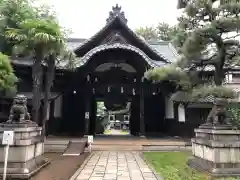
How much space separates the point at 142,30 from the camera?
41.2 metres

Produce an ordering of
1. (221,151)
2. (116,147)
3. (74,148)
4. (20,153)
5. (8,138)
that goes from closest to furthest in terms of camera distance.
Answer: (8,138)
(20,153)
(221,151)
(74,148)
(116,147)

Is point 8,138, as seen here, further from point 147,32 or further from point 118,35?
point 147,32

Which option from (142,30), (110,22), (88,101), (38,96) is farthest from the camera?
(142,30)

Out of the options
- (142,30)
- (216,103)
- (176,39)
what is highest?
(142,30)

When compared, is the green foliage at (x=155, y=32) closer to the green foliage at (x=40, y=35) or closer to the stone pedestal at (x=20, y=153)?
the green foliage at (x=40, y=35)

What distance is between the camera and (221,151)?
778 centimetres

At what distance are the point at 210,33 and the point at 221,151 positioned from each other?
15.9ft

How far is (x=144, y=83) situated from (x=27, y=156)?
38.6 ft

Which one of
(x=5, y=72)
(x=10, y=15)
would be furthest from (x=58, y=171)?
(x=10, y=15)

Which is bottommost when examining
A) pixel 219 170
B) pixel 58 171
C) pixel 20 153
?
pixel 58 171

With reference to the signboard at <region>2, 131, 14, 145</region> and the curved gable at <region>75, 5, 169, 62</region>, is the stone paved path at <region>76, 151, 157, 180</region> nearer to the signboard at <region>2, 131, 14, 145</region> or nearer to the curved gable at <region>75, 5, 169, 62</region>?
the signboard at <region>2, 131, 14, 145</region>

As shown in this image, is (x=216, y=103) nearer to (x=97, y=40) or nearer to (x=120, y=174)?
(x=120, y=174)

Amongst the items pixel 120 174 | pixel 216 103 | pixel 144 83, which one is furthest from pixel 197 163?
pixel 144 83

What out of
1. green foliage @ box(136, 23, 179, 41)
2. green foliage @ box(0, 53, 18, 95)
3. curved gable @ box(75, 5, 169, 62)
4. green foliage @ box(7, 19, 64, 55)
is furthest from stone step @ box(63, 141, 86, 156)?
green foliage @ box(136, 23, 179, 41)
